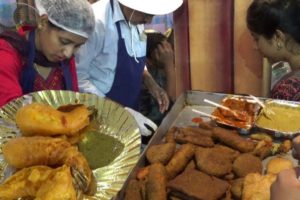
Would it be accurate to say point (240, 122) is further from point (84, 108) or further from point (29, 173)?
point (29, 173)

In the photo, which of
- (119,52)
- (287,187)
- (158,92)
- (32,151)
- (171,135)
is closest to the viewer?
(287,187)

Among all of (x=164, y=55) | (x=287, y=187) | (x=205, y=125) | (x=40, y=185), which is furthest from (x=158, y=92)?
(x=287, y=187)

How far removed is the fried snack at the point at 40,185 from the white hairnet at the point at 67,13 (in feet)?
1.97

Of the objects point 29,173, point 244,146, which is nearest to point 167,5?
point 244,146

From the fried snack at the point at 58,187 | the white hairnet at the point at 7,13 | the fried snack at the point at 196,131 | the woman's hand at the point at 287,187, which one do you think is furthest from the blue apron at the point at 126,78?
the woman's hand at the point at 287,187

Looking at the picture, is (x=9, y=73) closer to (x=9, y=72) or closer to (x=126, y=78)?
(x=9, y=72)

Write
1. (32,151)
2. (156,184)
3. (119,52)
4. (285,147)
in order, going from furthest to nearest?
1. (119,52)
2. (285,147)
3. (156,184)
4. (32,151)

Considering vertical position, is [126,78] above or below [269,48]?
below

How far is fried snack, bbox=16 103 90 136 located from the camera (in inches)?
40.3

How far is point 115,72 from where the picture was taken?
6.12ft

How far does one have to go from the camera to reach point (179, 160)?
1212mm

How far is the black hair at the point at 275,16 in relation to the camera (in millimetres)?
1481

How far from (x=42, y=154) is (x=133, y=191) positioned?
0.29 metres

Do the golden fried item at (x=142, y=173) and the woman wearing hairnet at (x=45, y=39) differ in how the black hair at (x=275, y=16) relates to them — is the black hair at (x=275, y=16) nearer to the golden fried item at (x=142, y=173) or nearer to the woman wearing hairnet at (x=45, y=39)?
the woman wearing hairnet at (x=45, y=39)
